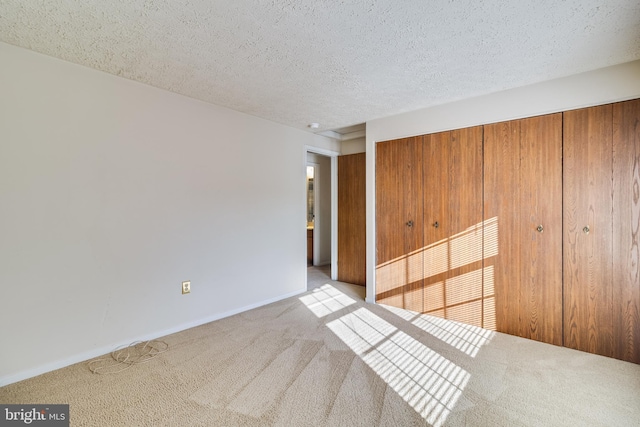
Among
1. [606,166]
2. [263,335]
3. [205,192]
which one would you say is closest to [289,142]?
[205,192]

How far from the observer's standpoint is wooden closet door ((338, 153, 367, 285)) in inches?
177

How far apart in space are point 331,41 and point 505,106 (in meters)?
1.90

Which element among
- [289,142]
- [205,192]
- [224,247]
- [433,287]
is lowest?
[433,287]

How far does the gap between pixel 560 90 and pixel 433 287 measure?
7.20 feet

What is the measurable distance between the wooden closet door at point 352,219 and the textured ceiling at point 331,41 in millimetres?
1808

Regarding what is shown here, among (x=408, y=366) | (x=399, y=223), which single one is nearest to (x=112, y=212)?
(x=408, y=366)

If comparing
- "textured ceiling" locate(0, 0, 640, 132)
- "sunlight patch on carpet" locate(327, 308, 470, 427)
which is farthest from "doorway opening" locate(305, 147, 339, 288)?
"textured ceiling" locate(0, 0, 640, 132)

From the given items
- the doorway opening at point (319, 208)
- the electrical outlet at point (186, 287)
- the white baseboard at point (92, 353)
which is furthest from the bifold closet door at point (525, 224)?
the doorway opening at point (319, 208)

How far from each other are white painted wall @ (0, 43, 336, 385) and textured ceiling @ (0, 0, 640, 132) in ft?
1.02

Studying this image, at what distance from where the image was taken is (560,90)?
253 centimetres

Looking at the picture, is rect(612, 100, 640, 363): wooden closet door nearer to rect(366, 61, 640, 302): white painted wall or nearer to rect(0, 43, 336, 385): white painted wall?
rect(366, 61, 640, 302): white painted wall

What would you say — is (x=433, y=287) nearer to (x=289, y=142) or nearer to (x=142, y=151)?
(x=289, y=142)

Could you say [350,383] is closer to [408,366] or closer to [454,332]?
[408,366]

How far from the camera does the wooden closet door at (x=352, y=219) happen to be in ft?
14.7
